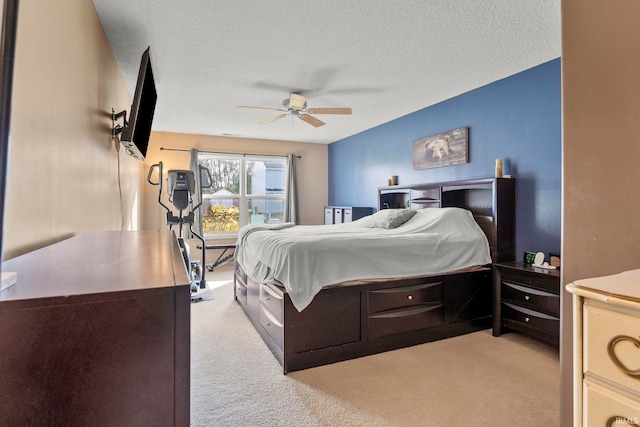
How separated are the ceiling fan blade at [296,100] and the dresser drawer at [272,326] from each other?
2.11 m

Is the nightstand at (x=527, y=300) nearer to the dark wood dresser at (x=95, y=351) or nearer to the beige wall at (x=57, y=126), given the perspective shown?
the dark wood dresser at (x=95, y=351)

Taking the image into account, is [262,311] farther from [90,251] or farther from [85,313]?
[85,313]

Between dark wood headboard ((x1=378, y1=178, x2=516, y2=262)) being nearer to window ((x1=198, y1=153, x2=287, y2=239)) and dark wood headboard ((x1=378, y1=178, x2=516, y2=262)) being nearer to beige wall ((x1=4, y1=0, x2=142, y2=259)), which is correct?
window ((x1=198, y1=153, x2=287, y2=239))

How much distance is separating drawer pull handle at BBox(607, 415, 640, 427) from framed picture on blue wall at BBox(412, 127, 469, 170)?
3.32 meters

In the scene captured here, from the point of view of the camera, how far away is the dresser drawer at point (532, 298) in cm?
239

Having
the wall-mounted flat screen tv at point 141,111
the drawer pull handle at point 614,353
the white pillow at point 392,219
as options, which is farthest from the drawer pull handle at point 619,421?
the white pillow at point 392,219

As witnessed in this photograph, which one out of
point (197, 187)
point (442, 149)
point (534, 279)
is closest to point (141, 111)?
point (534, 279)

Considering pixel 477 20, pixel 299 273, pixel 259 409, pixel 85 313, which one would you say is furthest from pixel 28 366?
pixel 477 20

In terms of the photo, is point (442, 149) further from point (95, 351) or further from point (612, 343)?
point (95, 351)

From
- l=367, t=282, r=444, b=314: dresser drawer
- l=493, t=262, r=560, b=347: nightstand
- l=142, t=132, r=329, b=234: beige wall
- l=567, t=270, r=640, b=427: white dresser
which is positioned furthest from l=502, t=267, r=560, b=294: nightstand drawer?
l=142, t=132, r=329, b=234: beige wall

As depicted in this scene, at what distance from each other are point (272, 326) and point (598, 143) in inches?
84.7

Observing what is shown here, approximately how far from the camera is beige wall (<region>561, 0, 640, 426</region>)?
985 mm

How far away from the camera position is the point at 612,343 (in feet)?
2.26

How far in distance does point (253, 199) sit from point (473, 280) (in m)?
4.45
